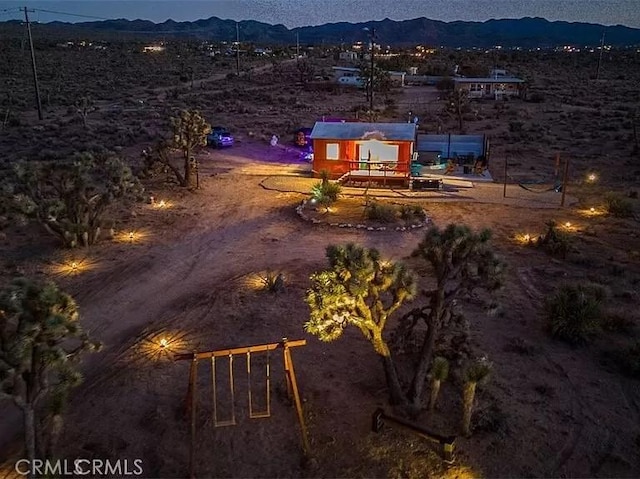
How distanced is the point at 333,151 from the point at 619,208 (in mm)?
12400

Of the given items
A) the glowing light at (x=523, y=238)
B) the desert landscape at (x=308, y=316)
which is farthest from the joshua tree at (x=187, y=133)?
the glowing light at (x=523, y=238)

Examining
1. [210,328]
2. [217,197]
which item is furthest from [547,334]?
[217,197]

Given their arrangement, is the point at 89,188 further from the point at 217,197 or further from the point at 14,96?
the point at 14,96

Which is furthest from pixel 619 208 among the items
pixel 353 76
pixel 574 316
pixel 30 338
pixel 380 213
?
pixel 353 76

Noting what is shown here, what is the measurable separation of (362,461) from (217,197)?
54.0 feet

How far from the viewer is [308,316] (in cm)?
1297

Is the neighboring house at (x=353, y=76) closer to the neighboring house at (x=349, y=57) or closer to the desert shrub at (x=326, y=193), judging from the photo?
the neighboring house at (x=349, y=57)

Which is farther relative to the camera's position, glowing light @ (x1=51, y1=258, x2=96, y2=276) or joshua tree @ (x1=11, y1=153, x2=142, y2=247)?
joshua tree @ (x1=11, y1=153, x2=142, y2=247)

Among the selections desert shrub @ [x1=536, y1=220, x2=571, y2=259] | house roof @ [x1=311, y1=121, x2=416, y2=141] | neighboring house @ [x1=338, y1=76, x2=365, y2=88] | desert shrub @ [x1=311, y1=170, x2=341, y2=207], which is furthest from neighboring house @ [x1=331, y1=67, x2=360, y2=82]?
desert shrub @ [x1=536, y1=220, x2=571, y2=259]

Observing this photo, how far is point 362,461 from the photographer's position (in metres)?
8.44

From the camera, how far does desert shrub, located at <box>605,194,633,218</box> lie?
20.5 meters

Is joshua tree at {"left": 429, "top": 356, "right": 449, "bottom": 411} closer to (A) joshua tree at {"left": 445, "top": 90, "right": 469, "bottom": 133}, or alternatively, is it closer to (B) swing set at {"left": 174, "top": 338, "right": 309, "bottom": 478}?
(B) swing set at {"left": 174, "top": 338, "right": 309, "bottom": 478}

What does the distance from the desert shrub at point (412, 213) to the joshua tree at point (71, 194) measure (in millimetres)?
9478

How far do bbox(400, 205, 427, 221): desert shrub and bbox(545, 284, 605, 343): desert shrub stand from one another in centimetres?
798
